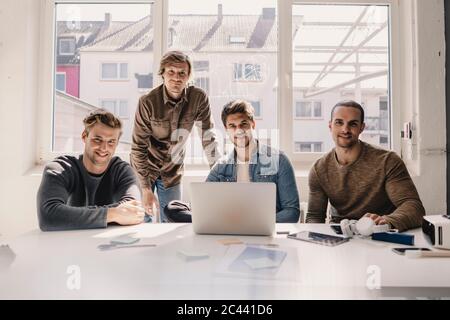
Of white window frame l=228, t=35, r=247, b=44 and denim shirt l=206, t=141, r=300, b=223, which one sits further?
white window frame l=228, t=35, r=247, b=44

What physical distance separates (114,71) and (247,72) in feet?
3.31

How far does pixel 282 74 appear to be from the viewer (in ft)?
8.98

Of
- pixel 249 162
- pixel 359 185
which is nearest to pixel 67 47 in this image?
pixel 249 162

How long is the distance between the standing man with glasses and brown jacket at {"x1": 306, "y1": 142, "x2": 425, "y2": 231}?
0.76 m

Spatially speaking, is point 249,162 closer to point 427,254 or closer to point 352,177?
point 352,177

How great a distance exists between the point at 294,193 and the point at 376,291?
1085mm

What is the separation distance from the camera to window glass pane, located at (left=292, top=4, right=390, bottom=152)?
2.75m

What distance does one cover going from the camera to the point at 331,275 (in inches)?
33.8

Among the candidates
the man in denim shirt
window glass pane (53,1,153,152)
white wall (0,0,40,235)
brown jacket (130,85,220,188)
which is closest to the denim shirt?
the man in denim shirt

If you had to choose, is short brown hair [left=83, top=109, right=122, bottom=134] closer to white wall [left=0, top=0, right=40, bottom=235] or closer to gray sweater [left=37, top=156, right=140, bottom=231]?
gray sweater [left=37, top=156, right=140, bottom=231]

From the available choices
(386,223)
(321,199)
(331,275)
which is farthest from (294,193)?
(331,275)

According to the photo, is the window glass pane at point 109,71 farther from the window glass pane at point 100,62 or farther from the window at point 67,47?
the window at point 67,47

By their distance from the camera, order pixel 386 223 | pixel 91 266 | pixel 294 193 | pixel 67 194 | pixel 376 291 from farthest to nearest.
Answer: pixel 294 193 → pixel 67 194 → pixel 386 223 → pixel 91 266 → pixel 376 291

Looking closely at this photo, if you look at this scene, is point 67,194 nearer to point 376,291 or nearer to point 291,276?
point 291,276
